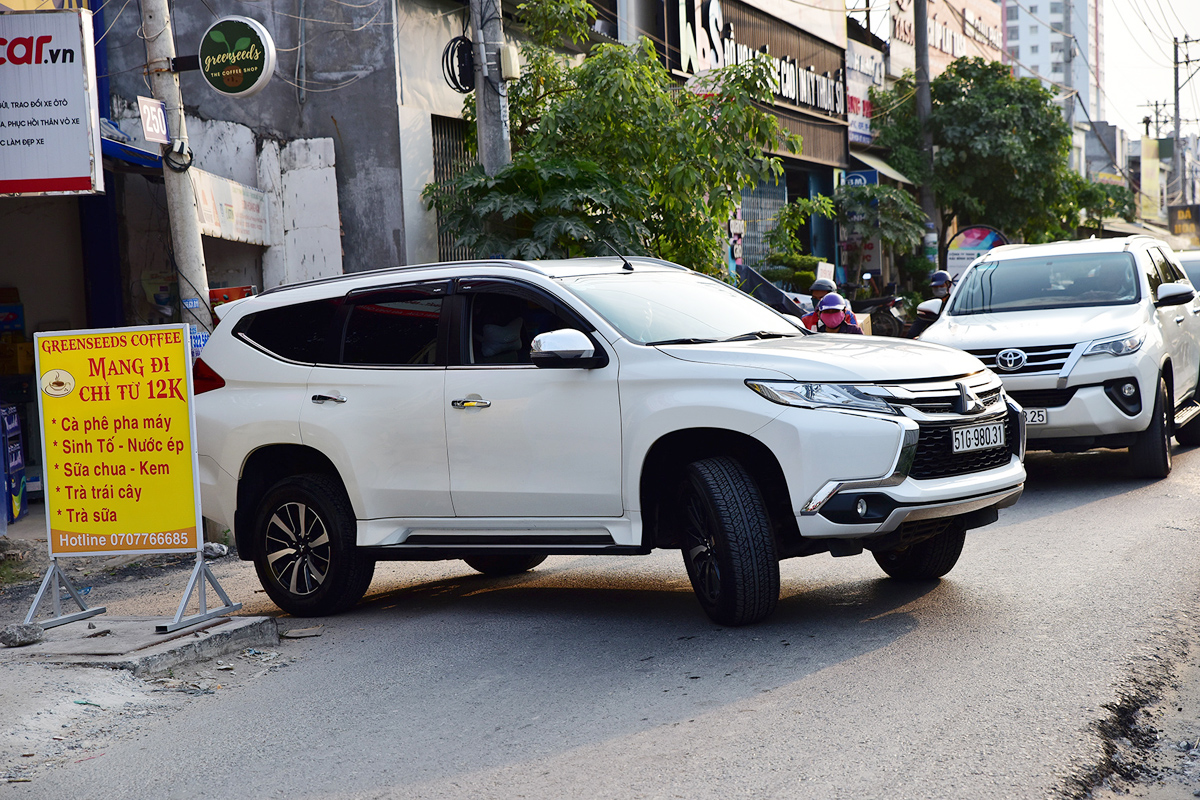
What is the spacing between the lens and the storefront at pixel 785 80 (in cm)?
2127

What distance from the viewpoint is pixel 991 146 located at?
1163 inches

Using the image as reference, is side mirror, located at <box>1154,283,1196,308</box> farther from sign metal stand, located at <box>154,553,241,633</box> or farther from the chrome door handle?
sign metal stand, located at <box>154,553,241,633</box>

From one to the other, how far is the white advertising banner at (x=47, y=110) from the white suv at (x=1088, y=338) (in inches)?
272

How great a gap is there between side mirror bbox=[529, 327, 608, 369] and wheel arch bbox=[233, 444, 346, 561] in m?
1.75

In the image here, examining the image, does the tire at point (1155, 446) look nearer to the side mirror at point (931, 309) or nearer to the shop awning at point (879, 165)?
the side mirror at point (931, 309)

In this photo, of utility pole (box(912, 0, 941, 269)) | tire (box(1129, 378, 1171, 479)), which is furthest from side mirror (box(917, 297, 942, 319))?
utility pole (box(912, 0, 941, 269))

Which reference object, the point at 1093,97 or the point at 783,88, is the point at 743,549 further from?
the point at 1093,97

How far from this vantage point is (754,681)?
497 cm

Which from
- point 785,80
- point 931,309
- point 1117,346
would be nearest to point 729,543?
point 1117,346

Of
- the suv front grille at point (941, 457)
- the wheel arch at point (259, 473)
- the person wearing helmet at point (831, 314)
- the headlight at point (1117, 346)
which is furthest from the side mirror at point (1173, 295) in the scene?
the wheel arch at point (259, 473)

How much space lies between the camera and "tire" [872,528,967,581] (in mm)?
6539

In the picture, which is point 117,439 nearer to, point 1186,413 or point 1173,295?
point 1173,295

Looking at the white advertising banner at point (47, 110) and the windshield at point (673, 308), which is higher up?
the white advertising banner at point (47, 110)

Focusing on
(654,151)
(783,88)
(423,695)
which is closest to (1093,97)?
(783,88)
